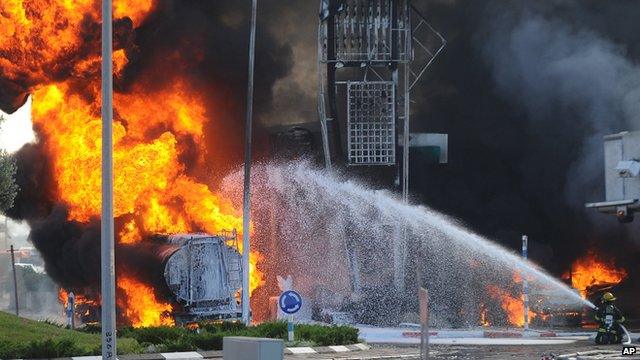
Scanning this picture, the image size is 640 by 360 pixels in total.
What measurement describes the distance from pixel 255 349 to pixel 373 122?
23.4 m

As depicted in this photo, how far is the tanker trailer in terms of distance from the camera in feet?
104

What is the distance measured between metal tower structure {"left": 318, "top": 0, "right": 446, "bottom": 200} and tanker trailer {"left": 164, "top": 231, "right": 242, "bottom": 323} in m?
6.16

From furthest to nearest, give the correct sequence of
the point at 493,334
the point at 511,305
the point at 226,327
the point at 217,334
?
the point at 511,305 < the point at 493,334 < the point at 226,327 < the point at 217,334

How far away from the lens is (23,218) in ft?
Result: 121

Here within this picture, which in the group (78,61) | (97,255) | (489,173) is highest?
(78,61)

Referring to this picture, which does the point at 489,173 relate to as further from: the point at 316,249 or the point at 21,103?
the point at 21,103

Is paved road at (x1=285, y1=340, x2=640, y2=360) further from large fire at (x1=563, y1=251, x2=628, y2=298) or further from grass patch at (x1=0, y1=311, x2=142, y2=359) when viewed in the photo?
large fire at (x1=563, y1=251, x2=628, y2=298)

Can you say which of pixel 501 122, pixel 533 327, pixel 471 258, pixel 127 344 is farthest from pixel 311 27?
pixel 127 344

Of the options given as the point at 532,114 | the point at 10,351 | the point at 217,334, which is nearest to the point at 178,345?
the point at 217,334

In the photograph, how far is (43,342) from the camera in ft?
62.3

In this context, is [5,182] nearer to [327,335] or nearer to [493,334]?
[327,335]

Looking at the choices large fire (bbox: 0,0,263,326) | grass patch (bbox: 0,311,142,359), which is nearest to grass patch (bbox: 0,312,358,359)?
grass patch (bbox: 0,311,142,359)

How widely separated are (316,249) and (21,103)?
1128 cm

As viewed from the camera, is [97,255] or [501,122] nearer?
→ [97,255]
